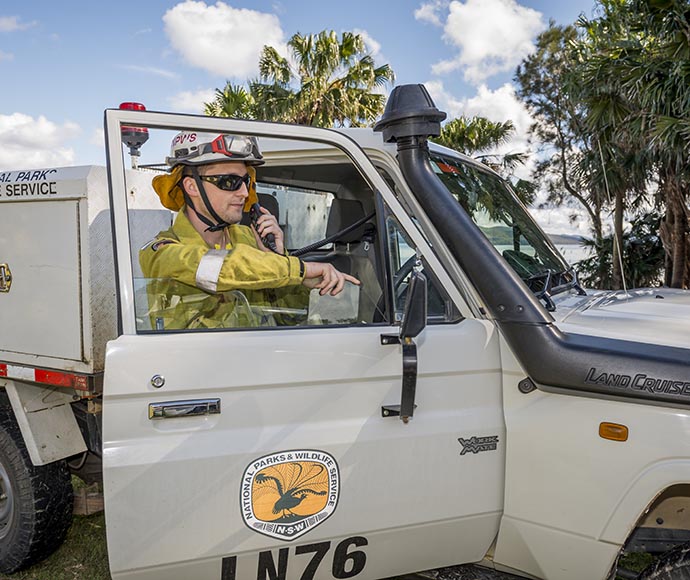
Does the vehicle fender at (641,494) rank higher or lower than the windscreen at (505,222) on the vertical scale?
lower

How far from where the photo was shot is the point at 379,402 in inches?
80.4

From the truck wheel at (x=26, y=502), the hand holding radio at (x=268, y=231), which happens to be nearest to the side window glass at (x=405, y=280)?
the hand holding radio at (x=268, y=231)

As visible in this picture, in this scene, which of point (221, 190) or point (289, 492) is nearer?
point (289, 492)

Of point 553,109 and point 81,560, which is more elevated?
point 553,109

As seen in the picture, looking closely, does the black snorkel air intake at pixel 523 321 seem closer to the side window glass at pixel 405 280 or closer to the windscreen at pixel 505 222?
the side window glass at pixel 405 280

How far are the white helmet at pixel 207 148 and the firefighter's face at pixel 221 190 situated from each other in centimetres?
5

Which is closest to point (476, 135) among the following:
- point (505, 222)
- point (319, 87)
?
point (319, 87)

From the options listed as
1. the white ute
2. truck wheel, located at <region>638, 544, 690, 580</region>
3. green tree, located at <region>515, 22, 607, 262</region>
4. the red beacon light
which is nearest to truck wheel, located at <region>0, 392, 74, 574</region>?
the white ute

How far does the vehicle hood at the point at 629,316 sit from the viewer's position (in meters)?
2.06

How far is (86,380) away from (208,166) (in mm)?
963

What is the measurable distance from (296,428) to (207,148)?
1097 millimetres

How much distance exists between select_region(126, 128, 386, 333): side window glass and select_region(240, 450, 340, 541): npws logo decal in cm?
48

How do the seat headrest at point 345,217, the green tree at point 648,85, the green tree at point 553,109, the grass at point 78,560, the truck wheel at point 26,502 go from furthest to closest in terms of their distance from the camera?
1. the green tree at point 553,109
2. the green tree at point 648,85
3. the grass at point 78,560
4. the truck wheel at point 26,502
5. the seat headrest at point 345,217

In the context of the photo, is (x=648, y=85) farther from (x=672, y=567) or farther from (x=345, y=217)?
(x=672, y=567)
